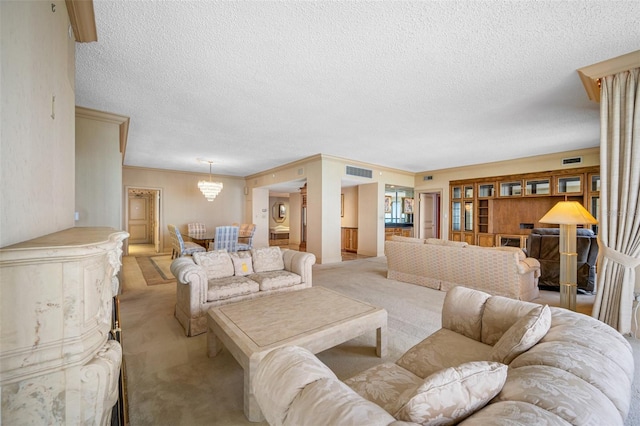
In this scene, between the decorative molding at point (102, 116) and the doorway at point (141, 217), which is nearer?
the decorative molding at point (102, 116)

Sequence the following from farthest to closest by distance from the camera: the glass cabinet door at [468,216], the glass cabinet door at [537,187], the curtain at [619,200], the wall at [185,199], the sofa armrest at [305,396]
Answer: the wall at [185,199] → the glass cabinet door at [468,216] → the glass cabinet door at [537,187] → the curtain at [619,200] → the sofa armrest at [305,396]

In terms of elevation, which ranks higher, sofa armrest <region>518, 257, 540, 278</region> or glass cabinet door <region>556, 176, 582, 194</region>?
glass cabinet door <region>556, 176, 582, 194</region>

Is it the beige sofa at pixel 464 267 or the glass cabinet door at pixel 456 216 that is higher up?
the glass cabinet door at pixel 456 216

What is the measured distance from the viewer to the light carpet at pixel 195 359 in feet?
5.51

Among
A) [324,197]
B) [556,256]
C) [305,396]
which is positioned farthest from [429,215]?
[305,396]

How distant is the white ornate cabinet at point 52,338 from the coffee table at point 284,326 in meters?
0.81

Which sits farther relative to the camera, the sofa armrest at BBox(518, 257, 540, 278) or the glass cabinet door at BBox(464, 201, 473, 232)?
the glass cabinet door at BBox(464, 201, 473, 232)

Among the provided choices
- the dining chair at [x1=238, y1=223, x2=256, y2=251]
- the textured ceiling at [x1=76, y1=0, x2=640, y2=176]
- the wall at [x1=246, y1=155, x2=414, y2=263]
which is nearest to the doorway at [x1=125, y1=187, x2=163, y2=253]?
the dining chair at [x1=238, y1=223, x2=256, y2=251]

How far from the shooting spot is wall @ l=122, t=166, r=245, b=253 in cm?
798

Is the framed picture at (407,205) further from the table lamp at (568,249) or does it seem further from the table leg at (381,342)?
the table leg at (381,342)

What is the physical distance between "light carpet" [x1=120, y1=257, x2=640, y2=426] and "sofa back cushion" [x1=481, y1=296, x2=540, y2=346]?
867 millimetres

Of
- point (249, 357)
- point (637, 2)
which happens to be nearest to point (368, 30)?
point (637, 2)

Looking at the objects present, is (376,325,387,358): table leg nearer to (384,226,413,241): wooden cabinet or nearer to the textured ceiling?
the textured ceiling

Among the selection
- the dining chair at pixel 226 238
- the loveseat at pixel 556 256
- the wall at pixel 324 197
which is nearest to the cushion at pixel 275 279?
the dining chair at pixel 226 238
